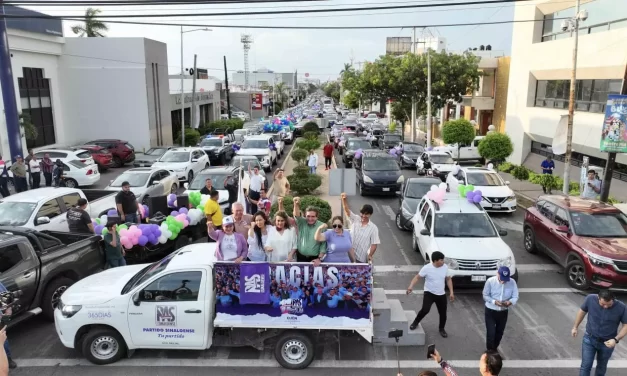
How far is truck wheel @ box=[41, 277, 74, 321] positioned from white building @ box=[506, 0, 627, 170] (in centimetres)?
1948

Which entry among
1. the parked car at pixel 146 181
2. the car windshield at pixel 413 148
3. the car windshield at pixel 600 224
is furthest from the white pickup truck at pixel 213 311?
the car windshield at pixel 413 148

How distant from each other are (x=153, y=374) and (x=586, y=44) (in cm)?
2142

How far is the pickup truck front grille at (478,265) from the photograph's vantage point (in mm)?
9453

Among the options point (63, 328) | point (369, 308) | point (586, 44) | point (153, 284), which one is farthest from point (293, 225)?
point (586, 44)

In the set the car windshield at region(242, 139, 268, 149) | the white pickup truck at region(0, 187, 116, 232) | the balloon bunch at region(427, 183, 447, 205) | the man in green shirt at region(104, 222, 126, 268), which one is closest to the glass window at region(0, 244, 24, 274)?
the man in green shirt at region(104, 222, 126, 268)

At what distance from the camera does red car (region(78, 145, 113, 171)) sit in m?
25.5

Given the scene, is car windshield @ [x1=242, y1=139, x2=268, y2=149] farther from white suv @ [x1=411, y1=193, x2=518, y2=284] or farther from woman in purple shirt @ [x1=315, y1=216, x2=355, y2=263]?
woman in purple shirt @ [x1=315, y1=216, x2=355, y2=263]

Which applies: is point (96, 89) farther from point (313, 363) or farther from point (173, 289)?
point (313, 363)

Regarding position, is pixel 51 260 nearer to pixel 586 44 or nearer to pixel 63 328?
pixel 63 328

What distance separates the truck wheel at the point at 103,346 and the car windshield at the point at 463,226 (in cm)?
659

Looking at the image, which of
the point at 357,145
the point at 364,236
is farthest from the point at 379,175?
the point at 364,236

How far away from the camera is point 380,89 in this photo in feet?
130

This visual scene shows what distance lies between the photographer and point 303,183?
58.3ft

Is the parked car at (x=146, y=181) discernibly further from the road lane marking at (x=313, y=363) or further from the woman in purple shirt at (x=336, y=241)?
the woman in purple shirt at (x=336, y=241)
